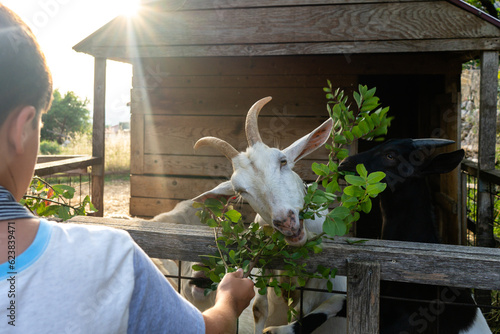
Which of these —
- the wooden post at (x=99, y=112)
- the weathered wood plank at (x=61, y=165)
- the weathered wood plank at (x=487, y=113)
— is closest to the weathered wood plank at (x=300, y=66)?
the wooden post at (x=99, y=112)

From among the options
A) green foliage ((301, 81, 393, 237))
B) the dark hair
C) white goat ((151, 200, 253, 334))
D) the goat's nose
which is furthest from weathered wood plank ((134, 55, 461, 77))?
the dark hair

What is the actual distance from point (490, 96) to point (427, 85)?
3470mm

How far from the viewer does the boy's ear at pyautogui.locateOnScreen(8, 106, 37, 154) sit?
2.58ft

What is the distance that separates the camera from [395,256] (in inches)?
61.1

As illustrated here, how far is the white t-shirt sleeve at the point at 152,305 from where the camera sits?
83cm

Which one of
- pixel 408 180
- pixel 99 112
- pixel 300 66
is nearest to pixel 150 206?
pixel 99 112

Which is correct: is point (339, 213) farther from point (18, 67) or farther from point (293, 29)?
point (293, 29)

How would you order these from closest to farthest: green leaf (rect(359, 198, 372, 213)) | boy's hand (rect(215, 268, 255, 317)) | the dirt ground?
boy's hand (rect(215, 268, 255, 317)) → green leaf (rect(359, 198, 372, 213)) → the dirt ground

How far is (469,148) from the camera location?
15.9 m

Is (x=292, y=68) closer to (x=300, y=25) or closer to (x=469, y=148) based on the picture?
(x=300, y=25)

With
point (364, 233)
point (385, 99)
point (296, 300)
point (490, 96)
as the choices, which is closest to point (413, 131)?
point (385, 99)

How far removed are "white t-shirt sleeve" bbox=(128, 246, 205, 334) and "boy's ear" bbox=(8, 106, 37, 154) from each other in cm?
30

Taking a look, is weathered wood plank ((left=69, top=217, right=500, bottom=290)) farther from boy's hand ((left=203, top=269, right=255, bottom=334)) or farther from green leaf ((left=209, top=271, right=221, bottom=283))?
boy's hand ((left=203, top=269, right=255, bottom=334))

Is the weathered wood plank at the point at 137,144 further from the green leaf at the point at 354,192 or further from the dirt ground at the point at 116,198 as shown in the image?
the green leaf at the point at 354,192
